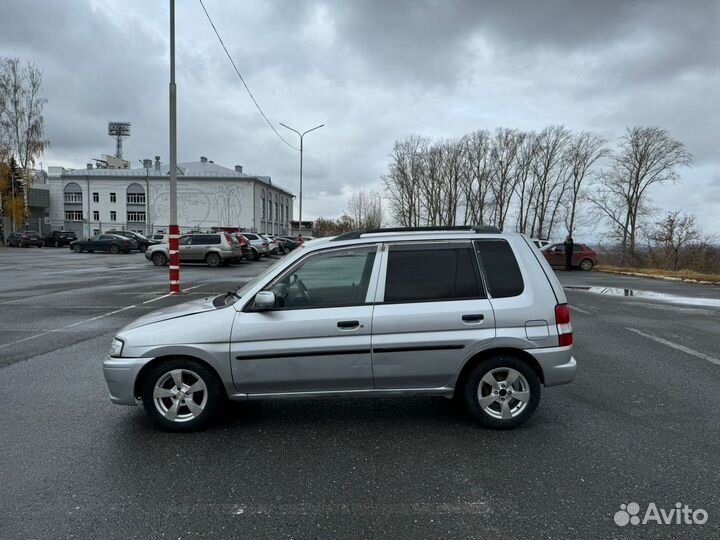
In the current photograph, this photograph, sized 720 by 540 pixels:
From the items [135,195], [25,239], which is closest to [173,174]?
[25,239]

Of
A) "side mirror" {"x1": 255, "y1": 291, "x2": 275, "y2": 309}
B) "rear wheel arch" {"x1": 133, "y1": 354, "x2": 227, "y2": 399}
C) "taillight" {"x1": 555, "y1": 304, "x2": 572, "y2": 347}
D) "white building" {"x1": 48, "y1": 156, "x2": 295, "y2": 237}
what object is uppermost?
"white building" {"x1": 48, "y1": 156, "x2": 295, "y2": 237}

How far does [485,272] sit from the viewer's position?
3.99 meters

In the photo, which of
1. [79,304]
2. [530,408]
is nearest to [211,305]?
[530,408]

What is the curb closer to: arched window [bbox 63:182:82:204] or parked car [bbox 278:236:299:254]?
parked car [bbox 278:236:299:254]

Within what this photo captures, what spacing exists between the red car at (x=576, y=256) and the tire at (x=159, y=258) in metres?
21.1

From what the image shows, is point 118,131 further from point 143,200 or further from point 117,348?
point 117,348

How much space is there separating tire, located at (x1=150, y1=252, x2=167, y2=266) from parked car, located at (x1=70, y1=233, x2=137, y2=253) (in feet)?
52.5

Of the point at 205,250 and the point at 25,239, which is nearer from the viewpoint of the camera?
the point at 205,250

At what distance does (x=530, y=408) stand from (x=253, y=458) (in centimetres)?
234

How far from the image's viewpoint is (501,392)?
394 cm

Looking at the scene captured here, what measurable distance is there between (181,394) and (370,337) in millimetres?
1691

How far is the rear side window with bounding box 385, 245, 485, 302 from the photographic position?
3912mm

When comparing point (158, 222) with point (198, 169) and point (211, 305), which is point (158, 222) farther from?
point (211, 305)

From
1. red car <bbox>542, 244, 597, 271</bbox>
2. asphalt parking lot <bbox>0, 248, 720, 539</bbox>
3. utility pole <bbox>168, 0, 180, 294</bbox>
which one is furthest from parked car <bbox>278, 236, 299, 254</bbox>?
asphalt parking lot <bbox>0, 248, 720, 539</bbox>
